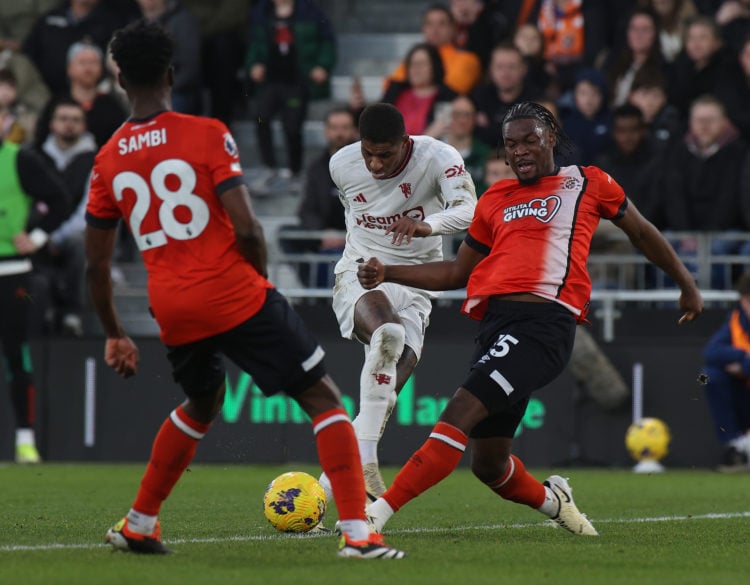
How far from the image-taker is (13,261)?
14.1 m

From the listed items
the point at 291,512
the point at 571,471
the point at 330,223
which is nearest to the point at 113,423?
the point at 330,223

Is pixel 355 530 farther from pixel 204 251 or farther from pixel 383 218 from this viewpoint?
pixel 383 218

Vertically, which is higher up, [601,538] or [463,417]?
[463,417]

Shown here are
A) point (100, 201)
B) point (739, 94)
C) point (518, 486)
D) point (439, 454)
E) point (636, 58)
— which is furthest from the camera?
point (636, 58)

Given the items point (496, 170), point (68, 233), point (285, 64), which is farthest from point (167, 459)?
point (285, 64)

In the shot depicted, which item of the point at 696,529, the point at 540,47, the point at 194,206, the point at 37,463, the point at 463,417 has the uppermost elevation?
the point at 540,47

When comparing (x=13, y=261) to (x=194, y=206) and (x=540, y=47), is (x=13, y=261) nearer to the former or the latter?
(x=540, y=47)

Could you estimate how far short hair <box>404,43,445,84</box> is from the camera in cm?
1633

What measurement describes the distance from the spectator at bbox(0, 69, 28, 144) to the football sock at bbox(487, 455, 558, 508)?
33.1ft

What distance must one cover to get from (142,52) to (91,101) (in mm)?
10679

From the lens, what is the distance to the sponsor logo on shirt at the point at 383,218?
8984 millimetres

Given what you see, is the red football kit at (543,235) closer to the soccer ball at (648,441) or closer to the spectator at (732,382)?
the spectator at (732,382)

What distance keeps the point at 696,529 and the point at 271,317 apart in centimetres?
306

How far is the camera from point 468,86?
16969mm
